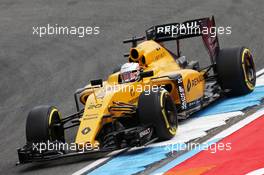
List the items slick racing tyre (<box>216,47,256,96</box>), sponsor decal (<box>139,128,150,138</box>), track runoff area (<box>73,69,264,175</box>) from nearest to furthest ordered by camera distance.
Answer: track runoff area (<box>73,69,264,175</box>) < sponsor decal (<box>139,128,150,138</box>) < slick racing tyre (<box>216,47,256,96</box>)

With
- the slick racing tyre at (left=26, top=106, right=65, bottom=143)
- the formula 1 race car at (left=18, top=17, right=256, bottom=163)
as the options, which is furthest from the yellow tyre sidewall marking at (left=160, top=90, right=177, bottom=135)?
the slick racing tyre at (left=26, top=106, right=65, bottom=143)

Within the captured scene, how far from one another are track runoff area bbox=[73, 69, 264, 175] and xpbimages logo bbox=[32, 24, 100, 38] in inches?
346

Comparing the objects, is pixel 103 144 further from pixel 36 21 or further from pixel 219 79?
pixel 36 21

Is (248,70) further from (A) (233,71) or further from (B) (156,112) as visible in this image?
(B) (156,112)

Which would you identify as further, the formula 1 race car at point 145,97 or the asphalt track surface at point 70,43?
the asphalt track surface at point 70,43

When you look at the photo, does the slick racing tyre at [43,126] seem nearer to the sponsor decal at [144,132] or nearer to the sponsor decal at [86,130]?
the sponsor decal at [86,130]

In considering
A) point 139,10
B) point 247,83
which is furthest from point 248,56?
point 139,10

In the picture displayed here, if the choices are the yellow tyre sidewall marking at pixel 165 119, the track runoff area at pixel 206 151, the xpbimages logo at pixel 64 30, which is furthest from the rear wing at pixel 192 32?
the xpbimages logo at pixel 64 30

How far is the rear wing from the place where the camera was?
15.4 m

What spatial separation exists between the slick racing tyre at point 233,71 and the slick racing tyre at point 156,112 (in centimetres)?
243

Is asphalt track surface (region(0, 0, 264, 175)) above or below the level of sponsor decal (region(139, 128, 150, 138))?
above

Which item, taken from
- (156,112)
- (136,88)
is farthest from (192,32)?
(156,112)

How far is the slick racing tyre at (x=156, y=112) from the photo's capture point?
1241 centimetres

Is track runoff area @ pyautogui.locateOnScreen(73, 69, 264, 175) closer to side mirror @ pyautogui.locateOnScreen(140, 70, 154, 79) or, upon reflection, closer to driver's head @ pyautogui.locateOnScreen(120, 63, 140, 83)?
side mirror @ pyautogui.locateOnScreen(140, 70, 154, 79)
